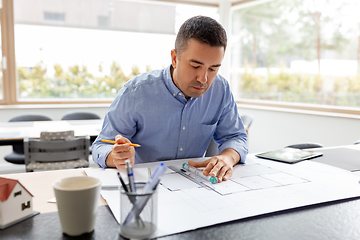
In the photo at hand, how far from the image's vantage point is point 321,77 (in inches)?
177

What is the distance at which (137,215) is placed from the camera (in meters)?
0.71

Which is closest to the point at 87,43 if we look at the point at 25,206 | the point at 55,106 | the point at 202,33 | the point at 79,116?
the point at 55,106

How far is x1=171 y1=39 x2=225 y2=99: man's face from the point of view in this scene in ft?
4.06

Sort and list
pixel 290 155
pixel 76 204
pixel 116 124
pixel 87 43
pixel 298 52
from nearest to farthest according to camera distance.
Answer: pixel 76 204 → pixel 116 124 → pixel 290 155 → pixel 298 52 → pixel 87 43

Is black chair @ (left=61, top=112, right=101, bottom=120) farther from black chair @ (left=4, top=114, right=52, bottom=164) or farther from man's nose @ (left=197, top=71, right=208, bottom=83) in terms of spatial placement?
man's nose @ (left=197, top=71, right=208, bottom=83)

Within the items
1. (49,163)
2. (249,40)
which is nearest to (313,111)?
(249,40)

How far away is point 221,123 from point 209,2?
466 centimetres

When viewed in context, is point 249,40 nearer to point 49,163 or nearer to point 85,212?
point 49,163

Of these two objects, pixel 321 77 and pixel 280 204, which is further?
pixel 321 77

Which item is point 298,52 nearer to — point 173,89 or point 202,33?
point 173,89

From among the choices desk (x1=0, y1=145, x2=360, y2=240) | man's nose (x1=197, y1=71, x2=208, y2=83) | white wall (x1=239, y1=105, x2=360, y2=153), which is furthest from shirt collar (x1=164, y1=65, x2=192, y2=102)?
white wall (x1=239, y1=105, x2=360, y2=153)

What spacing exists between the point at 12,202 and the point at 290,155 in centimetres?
124

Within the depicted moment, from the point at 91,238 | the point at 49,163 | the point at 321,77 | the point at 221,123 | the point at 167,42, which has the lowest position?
the point at 49,163

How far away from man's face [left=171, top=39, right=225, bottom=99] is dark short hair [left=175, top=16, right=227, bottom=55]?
2 centimetres
